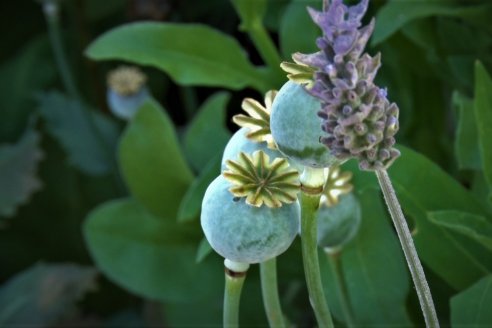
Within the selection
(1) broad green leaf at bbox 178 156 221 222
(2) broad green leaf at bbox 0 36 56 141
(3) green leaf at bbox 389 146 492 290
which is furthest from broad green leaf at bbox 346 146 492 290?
(2) broad green leaf at bbox 0 36 56 141

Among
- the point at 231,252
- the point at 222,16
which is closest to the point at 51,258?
the point at 222,16

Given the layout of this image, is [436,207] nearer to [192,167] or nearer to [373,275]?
[373,275]

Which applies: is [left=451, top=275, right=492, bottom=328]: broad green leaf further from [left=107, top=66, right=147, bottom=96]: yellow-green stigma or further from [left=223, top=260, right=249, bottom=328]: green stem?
[left=107, top=66, right=147, bottom=96]: yellow-green stigma

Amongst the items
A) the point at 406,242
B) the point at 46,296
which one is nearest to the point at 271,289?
the point at 406,242

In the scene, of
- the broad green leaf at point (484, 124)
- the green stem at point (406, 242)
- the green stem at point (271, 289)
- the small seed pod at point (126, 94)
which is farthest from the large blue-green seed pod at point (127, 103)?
the green stem at point (406, 242)

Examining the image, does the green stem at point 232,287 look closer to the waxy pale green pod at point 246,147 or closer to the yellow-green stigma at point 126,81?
the waxy pale green pod at point 246,147
